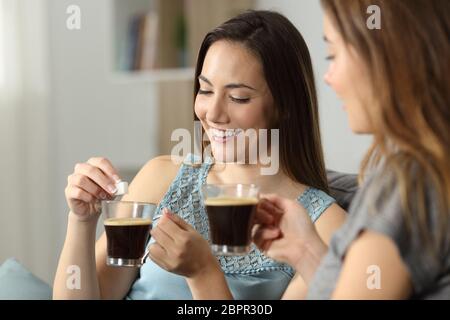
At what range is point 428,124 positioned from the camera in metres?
1.29

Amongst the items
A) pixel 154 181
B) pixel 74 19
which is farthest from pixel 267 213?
pixel 74 19

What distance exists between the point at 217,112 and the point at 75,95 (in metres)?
2.73

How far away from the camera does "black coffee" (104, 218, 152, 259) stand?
170 centimetres

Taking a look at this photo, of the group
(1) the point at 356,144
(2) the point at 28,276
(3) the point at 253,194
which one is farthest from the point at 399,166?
(1) the point at 356,144

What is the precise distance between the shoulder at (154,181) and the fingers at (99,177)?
0.43 metres

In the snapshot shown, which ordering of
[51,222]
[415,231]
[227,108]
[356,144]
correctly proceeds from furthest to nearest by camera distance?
[51,222], [356,144], [227,108], [415,231]

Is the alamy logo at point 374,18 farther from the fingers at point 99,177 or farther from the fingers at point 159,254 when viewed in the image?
the fingers at point 99,177

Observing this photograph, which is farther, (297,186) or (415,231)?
(297,186)

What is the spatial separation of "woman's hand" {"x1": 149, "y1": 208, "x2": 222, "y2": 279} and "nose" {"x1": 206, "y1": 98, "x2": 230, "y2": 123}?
503 millimetres

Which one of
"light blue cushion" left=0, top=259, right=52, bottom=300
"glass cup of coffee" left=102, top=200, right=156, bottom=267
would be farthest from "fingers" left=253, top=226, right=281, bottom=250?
"light blue cushion" left=0, top=259, right=52, bottom=300

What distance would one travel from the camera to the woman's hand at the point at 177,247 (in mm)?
1596
